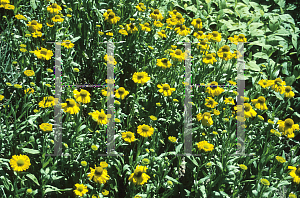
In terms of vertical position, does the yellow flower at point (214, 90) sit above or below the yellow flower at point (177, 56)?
below

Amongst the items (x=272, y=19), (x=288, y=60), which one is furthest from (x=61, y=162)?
(x=272, y=19)

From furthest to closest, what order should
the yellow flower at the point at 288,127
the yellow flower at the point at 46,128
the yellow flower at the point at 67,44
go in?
the yellow flower at the point at 67,44, the yellow flower at the point at 288,127, the yellow flower at the point at 46,128

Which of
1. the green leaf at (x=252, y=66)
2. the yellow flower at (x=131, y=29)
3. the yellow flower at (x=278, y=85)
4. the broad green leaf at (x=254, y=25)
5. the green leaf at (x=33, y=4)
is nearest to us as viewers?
the yellow flower at (x=278, y=85)

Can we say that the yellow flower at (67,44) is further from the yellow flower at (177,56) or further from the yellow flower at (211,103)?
the yellow flower at (211,103)

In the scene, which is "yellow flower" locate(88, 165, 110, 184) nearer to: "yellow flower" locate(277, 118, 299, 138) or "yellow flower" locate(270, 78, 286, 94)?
"yellow flower" locate(277, 118, 299, 138)

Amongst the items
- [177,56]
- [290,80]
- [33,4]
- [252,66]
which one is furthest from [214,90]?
[33,4]

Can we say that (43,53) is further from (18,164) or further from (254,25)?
(254,25)

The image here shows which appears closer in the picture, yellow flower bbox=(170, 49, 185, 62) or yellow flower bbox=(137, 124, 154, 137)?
yellow flower bbox=(137, 124, 154, 137)

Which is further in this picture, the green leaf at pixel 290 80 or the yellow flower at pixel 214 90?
the green leaf at pixel 290 80

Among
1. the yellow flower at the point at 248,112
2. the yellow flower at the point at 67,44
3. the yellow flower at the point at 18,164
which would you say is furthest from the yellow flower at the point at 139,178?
the yellow flower at the point at 67,44

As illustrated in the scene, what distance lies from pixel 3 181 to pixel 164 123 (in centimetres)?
110

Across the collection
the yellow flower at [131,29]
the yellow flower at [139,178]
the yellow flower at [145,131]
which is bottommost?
the yellow flower at [139,178]

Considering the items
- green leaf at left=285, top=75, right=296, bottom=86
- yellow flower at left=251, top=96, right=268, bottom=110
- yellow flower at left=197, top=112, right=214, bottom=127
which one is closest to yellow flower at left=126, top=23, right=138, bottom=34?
yellow flower at left=197, top=112, right=214, bottom=127

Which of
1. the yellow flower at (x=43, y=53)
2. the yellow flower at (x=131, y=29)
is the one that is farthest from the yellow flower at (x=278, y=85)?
the yellow flower at (x=43, y=53)
